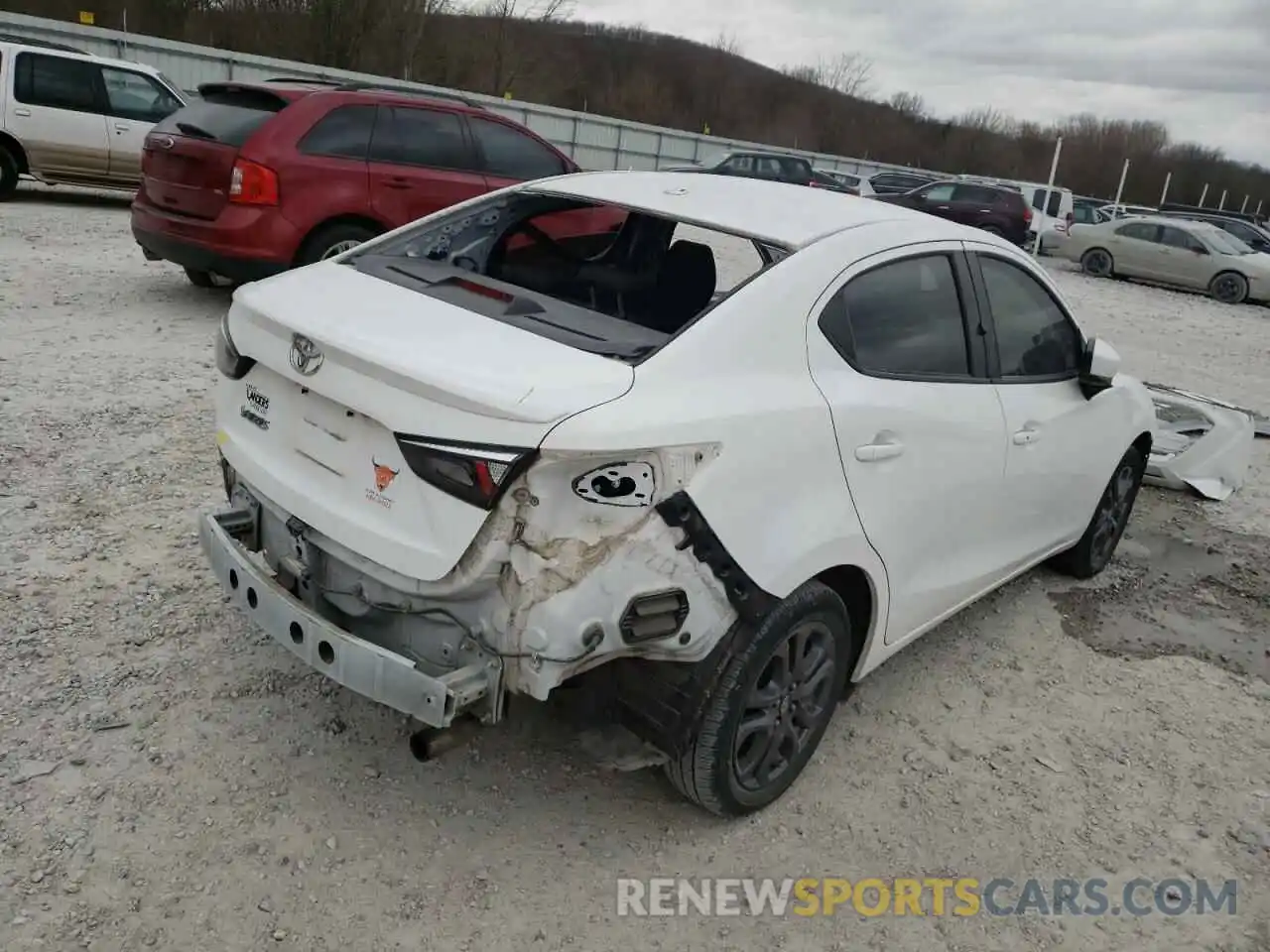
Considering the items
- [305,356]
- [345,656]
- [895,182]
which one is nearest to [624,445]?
[345,656]

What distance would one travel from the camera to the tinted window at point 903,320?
9.55 ft

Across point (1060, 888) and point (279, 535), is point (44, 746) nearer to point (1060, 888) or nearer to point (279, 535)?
point (279, 535)

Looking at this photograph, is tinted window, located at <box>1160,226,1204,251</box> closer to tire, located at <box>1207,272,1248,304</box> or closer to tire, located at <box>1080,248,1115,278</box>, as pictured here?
tire, located at <box>1207,272,1248,304</box>

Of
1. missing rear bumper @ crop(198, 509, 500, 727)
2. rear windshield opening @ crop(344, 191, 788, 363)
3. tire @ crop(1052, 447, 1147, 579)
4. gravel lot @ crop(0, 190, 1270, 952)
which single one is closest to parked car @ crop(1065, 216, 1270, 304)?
tire @ crop(1052, 447, 1147, 579)

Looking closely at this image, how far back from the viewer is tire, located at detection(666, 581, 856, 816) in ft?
8.43

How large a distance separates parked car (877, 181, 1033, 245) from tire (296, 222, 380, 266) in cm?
1735

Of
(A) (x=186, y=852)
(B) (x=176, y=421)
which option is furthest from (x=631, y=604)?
(B) (x=176, y=421)

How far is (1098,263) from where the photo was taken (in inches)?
818

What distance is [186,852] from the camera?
2.52 meters

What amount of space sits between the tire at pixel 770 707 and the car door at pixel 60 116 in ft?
37.5

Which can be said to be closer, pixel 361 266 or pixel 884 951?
pixel 884 951

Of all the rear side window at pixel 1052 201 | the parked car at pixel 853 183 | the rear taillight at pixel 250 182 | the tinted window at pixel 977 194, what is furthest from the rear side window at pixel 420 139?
the rear side window at pixel 1052 201

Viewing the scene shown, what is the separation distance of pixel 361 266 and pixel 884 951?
252cm

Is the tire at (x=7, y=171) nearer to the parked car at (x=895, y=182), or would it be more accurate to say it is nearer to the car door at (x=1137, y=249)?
the car door at (x=1137, y=249)
